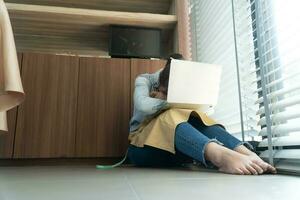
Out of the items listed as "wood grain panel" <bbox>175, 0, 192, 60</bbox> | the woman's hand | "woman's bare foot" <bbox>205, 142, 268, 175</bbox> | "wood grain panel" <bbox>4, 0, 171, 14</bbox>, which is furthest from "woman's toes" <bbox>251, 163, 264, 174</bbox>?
"wood grain panel" <bbox>4, 0, 171, 14</bbox>

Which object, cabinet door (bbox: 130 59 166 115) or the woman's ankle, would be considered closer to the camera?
the woman's ankle

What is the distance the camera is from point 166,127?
4.16ft

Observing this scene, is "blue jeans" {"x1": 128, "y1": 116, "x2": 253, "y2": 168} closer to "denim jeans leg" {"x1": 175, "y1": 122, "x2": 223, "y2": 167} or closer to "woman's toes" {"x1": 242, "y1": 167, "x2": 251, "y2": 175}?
"denim jeans leg" {"x1": 175, "y1": 122, "x2": 223, "y2": 167}

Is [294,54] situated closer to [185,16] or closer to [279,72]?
[279,72]

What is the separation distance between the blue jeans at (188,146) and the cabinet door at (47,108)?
57cm

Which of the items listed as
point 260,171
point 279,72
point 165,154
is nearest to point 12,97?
point 165,154

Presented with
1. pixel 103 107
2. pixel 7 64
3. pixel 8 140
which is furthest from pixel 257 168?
pixel 8 140

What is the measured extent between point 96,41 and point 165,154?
4.69 feet

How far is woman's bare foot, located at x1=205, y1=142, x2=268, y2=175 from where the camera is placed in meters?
1.04

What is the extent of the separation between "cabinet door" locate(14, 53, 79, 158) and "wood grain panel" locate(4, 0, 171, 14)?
641mm

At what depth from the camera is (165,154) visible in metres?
1.44

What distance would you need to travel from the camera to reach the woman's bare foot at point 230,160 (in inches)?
41.1

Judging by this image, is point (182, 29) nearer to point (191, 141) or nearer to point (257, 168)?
point (191, 141)

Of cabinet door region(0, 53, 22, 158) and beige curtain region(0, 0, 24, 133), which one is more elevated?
beige curtain region(0, 0, 24, 133)
